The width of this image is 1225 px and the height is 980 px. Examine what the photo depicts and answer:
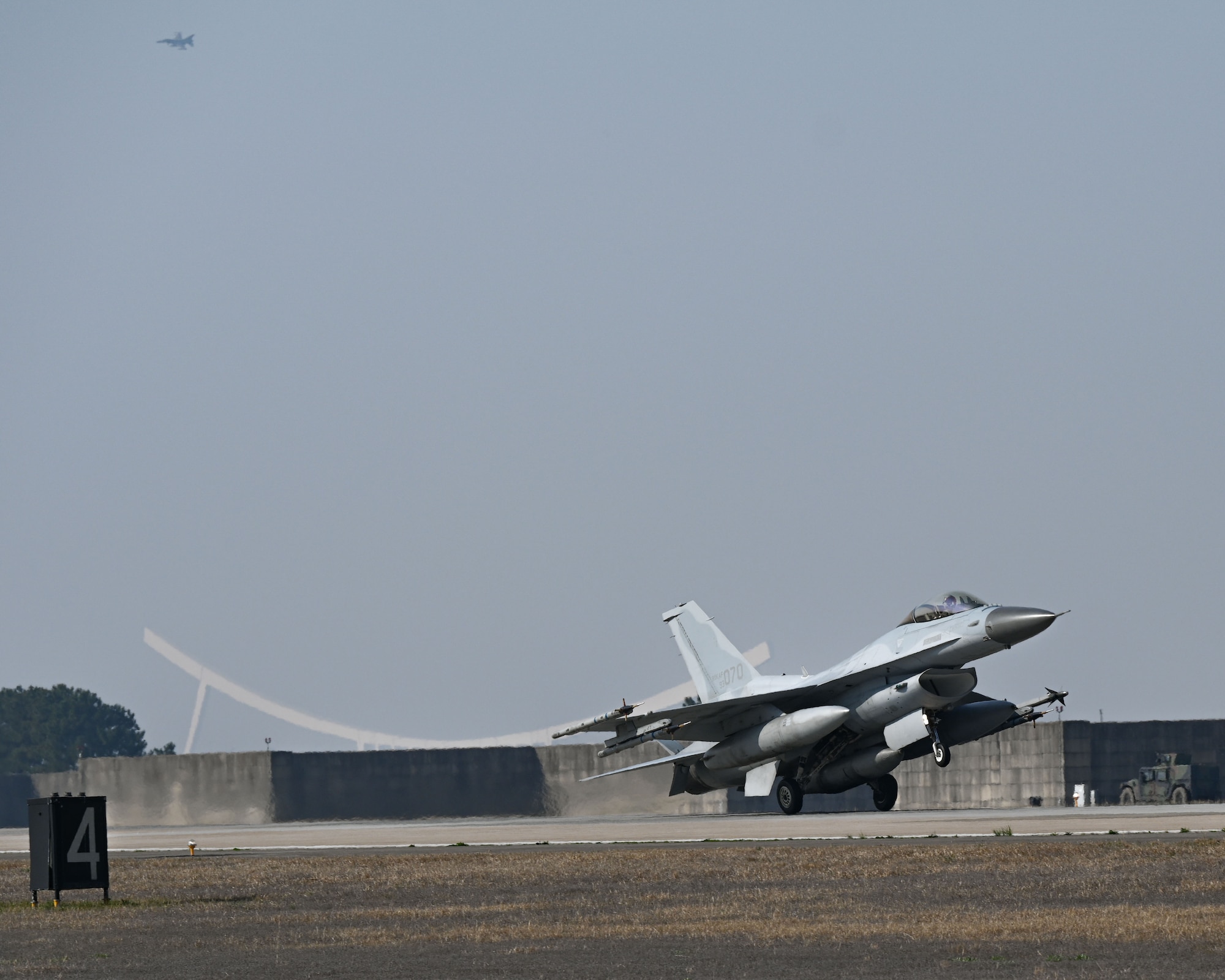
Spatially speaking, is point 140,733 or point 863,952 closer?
point 863,952

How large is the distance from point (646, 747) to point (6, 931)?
36093mm

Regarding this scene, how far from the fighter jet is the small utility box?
683 inches

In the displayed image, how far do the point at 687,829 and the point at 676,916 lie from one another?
19.1 meters

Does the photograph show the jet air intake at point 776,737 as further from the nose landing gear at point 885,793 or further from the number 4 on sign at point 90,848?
the number 4 on sign at point 90,848

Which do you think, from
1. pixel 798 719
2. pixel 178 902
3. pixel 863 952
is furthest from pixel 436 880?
pixel 798 719

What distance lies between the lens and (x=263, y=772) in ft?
174

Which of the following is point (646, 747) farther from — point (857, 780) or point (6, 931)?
point (6, 931)

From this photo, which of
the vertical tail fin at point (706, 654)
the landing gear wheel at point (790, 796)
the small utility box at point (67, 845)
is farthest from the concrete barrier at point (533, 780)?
the small utility box at point (67, 845)

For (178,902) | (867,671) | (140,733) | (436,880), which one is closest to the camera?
(178,902)

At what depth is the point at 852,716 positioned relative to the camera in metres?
35.0

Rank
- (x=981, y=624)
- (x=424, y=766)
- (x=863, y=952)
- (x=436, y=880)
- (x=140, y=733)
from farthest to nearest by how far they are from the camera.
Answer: (x=140, y=733)
(x=424, y=766)
(x=981, y=624)
(x=436, y=880)
(x=863, y=952)

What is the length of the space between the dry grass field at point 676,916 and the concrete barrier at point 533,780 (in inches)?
854

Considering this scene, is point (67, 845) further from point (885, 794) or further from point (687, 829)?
point (885, 794)

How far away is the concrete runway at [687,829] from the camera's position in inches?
1233
